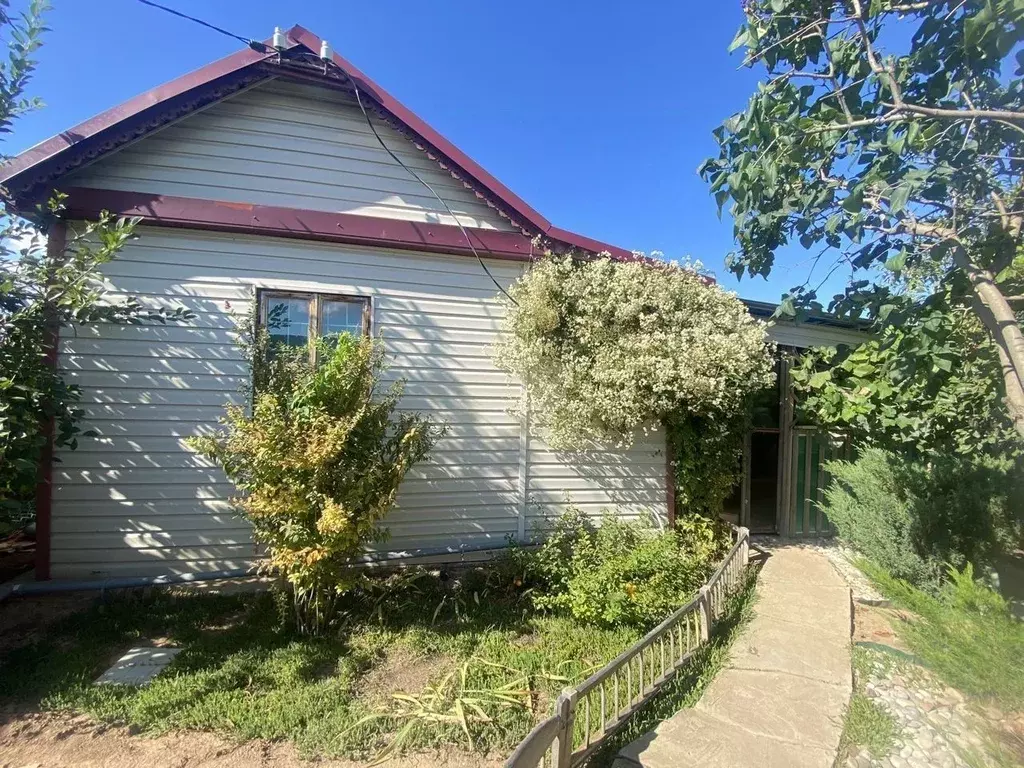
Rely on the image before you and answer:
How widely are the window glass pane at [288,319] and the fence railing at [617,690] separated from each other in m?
4.36

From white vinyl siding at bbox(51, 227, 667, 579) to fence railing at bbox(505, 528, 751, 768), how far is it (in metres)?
2.44

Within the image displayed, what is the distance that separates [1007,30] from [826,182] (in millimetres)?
954

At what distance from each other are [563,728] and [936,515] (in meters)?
4.47

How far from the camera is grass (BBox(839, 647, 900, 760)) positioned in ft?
10.2

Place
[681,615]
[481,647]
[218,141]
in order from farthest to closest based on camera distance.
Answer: [218,141], [481,647], [681,615]

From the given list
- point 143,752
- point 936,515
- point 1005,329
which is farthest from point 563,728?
point 936,515

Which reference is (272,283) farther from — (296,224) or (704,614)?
(704,614)

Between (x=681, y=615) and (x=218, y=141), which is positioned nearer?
(x=681, y=615)

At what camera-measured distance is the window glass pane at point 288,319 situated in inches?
217

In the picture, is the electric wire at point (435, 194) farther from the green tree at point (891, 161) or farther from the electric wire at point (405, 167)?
the green tree at point (891, 161)

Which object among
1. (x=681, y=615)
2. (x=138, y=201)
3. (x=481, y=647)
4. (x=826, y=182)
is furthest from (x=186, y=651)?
(x=826, y=182)

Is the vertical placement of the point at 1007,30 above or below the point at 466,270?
above

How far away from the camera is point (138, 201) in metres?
5.08

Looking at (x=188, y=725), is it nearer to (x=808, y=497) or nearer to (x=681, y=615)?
(x=681, y=615)
